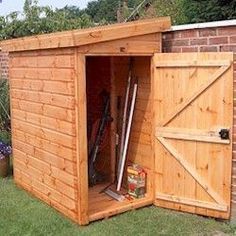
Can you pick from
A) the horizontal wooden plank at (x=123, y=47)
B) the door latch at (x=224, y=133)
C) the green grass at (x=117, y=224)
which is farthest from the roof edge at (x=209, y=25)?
the green grass at (x=117, y=224)

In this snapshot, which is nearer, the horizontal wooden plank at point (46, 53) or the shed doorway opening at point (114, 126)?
the horizontal wooden plank at point (46, 53)

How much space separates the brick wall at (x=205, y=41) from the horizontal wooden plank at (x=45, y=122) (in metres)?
1.63

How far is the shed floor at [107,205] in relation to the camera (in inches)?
218

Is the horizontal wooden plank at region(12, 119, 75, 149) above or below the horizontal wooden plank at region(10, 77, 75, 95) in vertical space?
below

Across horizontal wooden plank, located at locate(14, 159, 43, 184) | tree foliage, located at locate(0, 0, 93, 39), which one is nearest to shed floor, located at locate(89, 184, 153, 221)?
horizontal wooden plank, located at locate(14, 159, 43, 184)

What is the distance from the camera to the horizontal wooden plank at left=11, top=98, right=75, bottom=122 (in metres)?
5.25

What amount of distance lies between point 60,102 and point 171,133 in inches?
56.8

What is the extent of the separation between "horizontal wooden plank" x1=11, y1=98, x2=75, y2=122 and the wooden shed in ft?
0.04

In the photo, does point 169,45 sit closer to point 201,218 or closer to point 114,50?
point 114,50

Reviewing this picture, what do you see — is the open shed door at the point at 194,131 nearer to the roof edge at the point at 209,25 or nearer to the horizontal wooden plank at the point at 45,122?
the roof edge at the point at 209,25

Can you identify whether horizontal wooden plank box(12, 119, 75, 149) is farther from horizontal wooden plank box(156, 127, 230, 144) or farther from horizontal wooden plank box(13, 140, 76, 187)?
horizontal wooden plank box(156, 127, 230, 144)

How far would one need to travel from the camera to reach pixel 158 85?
18.5 feet

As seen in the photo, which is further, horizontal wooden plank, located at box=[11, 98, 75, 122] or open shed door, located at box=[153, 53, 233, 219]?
horizontal wooden plank, located at box=[11, 98, 75, 122]

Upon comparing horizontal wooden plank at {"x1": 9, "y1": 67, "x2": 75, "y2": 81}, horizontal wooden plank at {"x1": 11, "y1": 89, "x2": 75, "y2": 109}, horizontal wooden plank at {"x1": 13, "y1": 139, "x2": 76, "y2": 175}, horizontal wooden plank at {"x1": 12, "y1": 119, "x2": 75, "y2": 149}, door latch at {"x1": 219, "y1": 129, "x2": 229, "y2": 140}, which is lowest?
horizontal wooden plank at {"x1": 13, "y1": 139, "x2": 76, "y2": 175}
